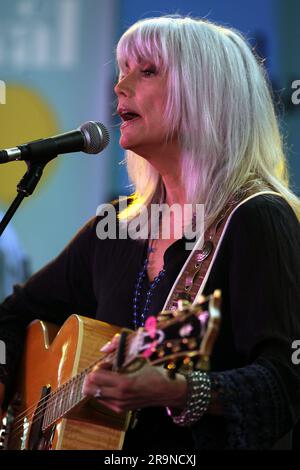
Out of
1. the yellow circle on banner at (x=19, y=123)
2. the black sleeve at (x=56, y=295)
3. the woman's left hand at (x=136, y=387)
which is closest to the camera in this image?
the woman's left hand at (x=136, y=387)

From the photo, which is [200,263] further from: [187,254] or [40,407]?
[40,407]

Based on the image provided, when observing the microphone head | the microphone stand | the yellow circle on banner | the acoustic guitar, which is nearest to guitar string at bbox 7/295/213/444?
the acoustic guitar

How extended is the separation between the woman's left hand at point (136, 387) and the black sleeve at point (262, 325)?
118 millimetres

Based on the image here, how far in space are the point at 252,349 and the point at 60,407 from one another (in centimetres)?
55

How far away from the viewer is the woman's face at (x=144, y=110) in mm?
2432

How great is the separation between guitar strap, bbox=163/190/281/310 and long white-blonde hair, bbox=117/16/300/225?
0.08 meters

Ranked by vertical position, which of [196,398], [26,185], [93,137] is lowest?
[196,398]

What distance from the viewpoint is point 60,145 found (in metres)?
2.09

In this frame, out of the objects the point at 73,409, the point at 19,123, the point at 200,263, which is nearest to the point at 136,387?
the point at 73,409

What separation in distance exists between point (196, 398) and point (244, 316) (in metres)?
0.34

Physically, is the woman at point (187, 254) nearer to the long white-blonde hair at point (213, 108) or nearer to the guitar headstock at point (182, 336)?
the long white-blonde hair at point (213, 108)

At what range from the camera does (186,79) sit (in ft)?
→ 7.97

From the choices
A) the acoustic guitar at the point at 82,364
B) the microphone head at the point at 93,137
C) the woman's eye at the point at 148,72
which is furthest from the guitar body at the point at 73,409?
the woman's eye at the point at 148,72
